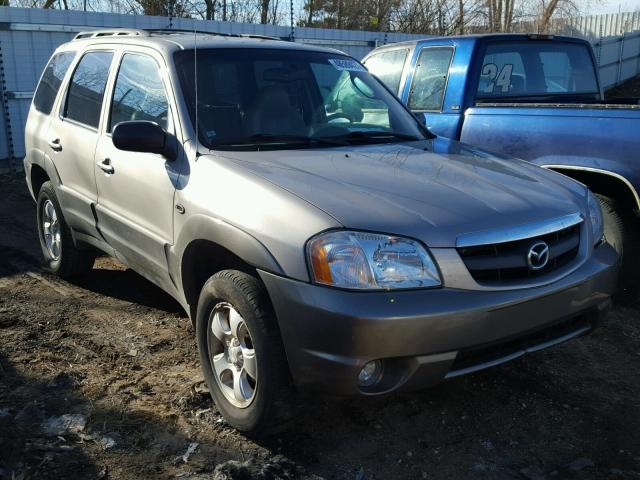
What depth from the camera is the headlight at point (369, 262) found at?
8.35 feet

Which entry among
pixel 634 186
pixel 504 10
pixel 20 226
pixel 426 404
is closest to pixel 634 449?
pixel 426 404

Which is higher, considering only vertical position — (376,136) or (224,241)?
(376,136)

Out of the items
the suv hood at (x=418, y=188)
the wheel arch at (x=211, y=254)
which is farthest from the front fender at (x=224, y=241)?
the suv hood at (x=418, y=188)

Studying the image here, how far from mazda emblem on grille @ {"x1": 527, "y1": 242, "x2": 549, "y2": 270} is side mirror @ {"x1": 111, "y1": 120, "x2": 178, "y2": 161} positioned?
1.85m

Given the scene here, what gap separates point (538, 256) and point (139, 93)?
248cm

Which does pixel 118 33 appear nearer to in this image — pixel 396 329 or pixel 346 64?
pixel 346 64

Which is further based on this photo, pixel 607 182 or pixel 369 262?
pixel 607 182

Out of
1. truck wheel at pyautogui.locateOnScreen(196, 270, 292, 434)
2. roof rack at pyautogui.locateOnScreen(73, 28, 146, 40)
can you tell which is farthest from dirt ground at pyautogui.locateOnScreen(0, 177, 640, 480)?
roof rack at pyautogui.locateOnScreen(73, 28, 146, 40)

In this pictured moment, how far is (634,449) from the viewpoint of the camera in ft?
9.78

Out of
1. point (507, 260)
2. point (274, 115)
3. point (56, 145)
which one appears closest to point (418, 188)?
point (507, 260)

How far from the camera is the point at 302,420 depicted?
3.20 meters

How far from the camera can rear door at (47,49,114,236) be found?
431cm

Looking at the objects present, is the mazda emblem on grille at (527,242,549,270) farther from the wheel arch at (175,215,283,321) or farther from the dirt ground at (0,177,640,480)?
the wheel arch at (175,215,283,321)

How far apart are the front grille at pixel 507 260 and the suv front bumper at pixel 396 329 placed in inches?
2.9
